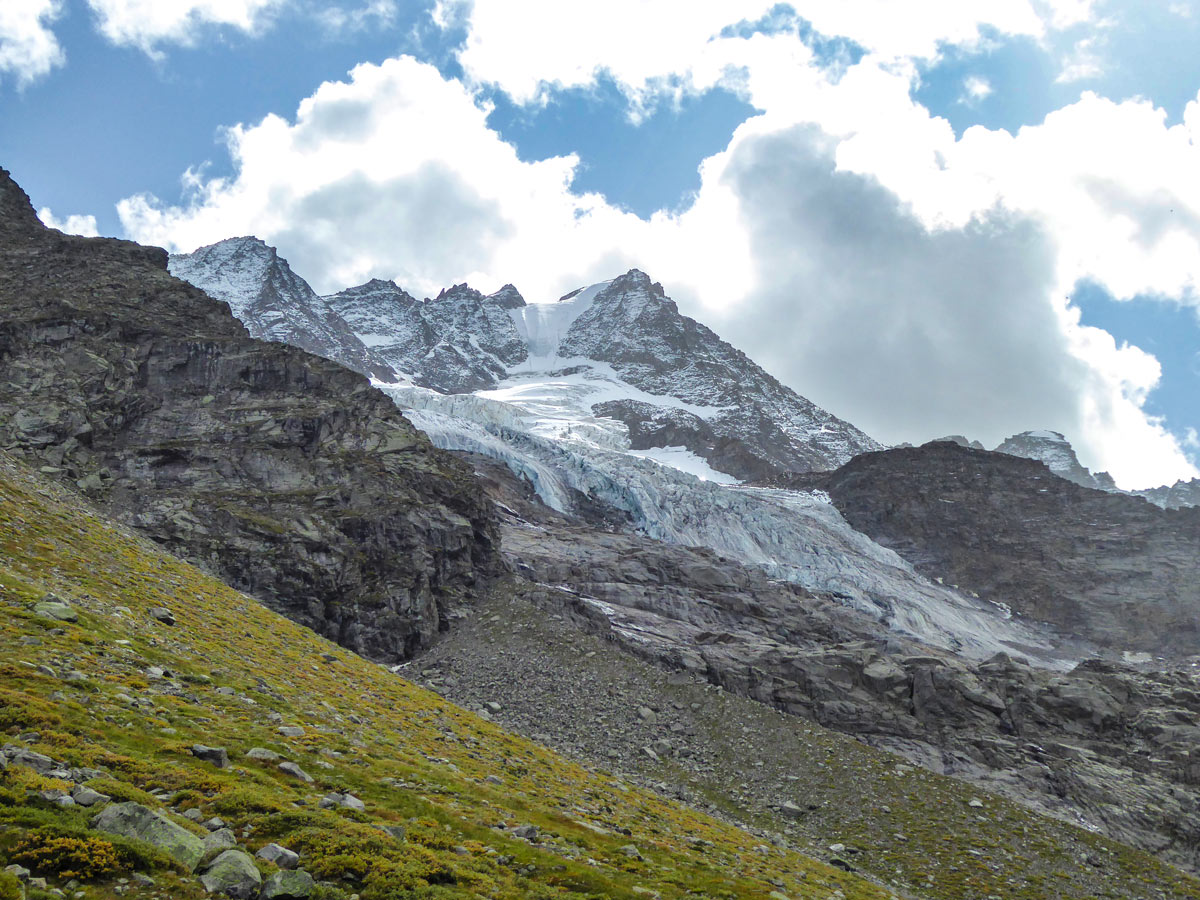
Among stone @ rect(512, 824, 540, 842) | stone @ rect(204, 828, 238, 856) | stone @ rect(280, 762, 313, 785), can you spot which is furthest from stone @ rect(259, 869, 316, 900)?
stone @ rect(512, 824, 540, 842)

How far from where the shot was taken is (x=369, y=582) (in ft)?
218

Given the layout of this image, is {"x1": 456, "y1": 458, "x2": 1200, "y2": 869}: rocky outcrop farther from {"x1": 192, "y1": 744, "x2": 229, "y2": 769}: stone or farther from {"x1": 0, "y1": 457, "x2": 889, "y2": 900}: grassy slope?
{"x1": 192, "y1": 744, "x2": 229, "y2": 769}: stone

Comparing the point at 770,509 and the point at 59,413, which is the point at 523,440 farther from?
the point at 59,413

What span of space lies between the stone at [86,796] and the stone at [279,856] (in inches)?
104

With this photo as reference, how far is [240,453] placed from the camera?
73062 mm

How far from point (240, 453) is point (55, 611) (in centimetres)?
5374

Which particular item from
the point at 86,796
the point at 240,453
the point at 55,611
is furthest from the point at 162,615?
the point at 240,453

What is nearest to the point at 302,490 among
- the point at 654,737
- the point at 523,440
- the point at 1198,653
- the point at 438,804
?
the point at 654,737

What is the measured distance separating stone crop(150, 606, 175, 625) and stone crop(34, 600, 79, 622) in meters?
6.70

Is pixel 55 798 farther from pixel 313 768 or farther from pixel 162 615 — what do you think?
pixel 162 615

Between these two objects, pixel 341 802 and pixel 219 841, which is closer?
pixel 219 841

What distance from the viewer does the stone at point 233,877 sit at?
11258 mm

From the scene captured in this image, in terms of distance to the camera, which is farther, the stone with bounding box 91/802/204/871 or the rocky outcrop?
the rocky outcrop

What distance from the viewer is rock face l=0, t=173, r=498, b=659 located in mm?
62000
